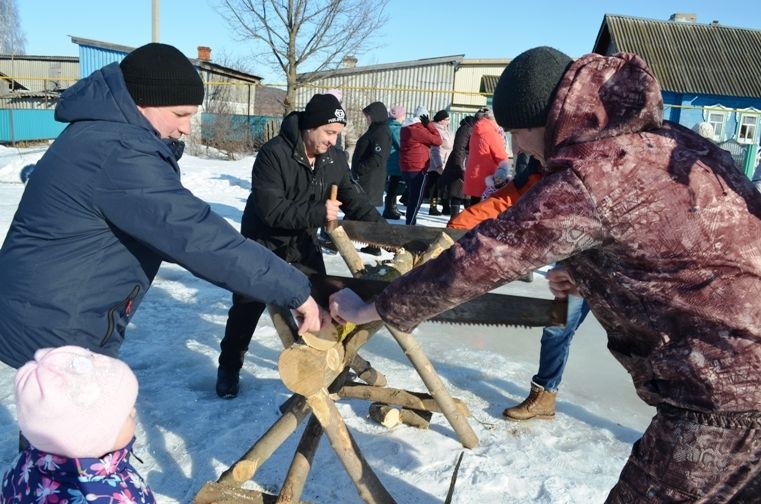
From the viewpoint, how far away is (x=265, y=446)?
8.63ft

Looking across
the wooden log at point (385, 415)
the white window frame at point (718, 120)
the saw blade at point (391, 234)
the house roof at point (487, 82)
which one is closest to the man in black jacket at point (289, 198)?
the saw blade at point (391, 234)

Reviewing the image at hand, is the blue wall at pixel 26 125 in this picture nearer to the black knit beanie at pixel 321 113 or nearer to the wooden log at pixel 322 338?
the black knit beanie at pixel 321 113

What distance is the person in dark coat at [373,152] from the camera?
828cm

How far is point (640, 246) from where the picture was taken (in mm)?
1422

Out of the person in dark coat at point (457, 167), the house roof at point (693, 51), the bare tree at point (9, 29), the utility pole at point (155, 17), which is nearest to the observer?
the person in dark coat at point (457, 167)

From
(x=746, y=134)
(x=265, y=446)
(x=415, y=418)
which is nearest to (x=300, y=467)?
(x=265, y=446)

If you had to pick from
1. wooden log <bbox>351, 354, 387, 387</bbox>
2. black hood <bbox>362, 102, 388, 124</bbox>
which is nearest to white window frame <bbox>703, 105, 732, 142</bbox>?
black hood <bbox>362, 102, 388, 124</bbox>

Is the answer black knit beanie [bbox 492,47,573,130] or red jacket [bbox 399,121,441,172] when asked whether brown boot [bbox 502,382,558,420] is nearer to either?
black knit beanie [bbox 492,47,573,130]

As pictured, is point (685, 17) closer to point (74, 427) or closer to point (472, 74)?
point (472, 74)

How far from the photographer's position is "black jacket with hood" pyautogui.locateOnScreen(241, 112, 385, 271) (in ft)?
11.7

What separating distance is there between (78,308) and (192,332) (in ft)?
10.1

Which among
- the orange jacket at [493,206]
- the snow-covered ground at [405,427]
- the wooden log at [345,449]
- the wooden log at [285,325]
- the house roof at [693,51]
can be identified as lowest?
the snow-covered ground at [405,427]

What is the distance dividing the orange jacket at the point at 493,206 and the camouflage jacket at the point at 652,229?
198 cm

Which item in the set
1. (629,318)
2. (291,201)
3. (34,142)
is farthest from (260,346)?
(34,142)
